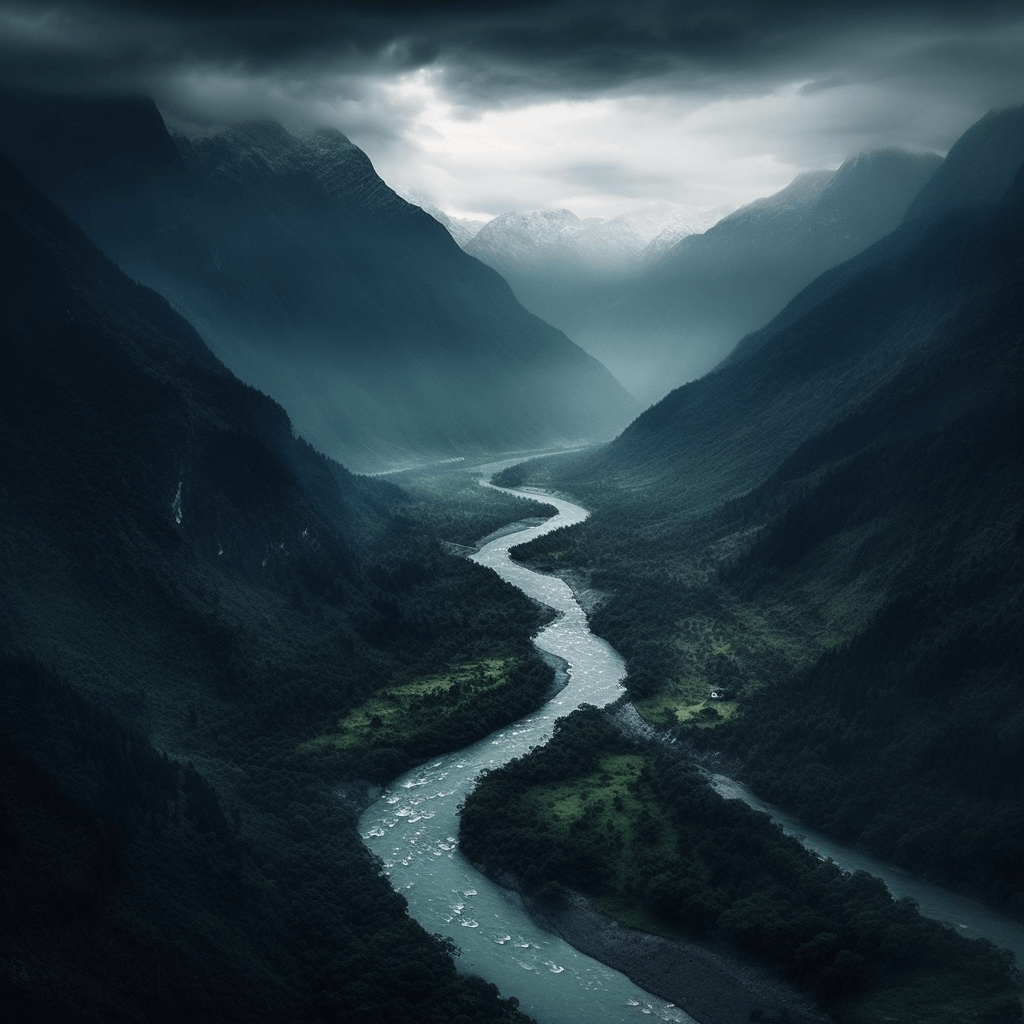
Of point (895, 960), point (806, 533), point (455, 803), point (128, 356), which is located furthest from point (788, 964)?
point (128, 356)

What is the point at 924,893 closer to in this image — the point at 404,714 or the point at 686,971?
the point at 686,971

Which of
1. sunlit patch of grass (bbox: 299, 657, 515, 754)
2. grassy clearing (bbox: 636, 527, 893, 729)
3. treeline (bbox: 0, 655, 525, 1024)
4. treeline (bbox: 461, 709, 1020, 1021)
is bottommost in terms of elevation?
treeline (bbox: 0, 655, 525, 1024)

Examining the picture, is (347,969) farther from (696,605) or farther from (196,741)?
(696,605)

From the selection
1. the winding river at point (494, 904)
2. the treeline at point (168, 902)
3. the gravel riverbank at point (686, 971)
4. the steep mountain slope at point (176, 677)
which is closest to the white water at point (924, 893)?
the winding river at point (494, 904)

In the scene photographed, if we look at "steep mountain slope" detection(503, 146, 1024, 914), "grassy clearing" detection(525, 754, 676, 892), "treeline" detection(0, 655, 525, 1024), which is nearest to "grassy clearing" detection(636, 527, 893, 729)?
"steep mountain slope" detection(503, 146, 1024, 914)

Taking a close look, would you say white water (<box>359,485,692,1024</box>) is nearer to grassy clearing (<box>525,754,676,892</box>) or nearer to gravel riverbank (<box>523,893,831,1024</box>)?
gravel riverbank (<box>523,893,831,1024</box>)

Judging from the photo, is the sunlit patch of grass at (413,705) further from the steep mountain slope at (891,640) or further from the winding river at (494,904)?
the steep mountain slope at (891,640)
